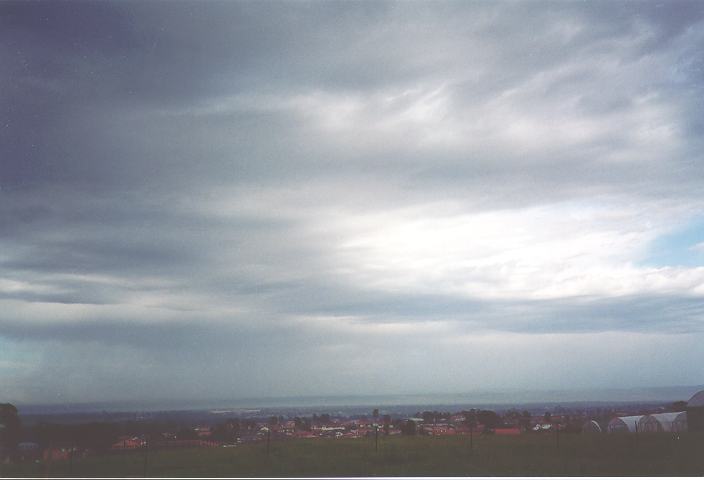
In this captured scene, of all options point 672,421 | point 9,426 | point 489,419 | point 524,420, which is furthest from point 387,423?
point 9,426

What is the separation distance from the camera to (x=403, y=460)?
27.0ft

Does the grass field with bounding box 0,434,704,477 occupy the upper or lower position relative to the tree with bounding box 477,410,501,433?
lower

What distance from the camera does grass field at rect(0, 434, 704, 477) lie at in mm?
7711

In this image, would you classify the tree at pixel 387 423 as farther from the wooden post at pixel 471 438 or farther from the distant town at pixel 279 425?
the wooden post at pixel 471 438

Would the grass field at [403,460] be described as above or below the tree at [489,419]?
below

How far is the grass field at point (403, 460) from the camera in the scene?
7.71 m

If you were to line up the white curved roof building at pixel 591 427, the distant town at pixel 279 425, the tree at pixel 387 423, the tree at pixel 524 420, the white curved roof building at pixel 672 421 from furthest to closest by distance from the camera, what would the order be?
the white curved roof building at pixel 672 421, the tree at pixel 524 420, the white curved roof building at pixel 591 427, the tree at pixel 387 423, the distant town at pixel 279 425

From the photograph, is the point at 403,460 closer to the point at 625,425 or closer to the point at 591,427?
the point at 591,427

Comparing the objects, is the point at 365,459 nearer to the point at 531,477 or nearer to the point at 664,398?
the point at 531,477

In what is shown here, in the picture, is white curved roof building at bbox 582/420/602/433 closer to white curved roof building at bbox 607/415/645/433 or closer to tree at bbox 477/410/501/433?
white curved roof building at bbox 607/415/645/433

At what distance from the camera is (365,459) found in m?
8.19

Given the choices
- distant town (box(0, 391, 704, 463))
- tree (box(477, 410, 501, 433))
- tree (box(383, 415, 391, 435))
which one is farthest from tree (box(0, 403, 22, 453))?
tree (box(477, 410, 501, 433))

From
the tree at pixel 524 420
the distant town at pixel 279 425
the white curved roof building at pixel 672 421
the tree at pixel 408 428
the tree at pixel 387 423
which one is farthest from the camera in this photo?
the white curved roof building at pixel 672 421

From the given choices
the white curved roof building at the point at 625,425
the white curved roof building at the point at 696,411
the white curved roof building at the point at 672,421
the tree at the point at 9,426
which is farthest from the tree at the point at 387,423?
the white curved roof building at the point at 696,411
